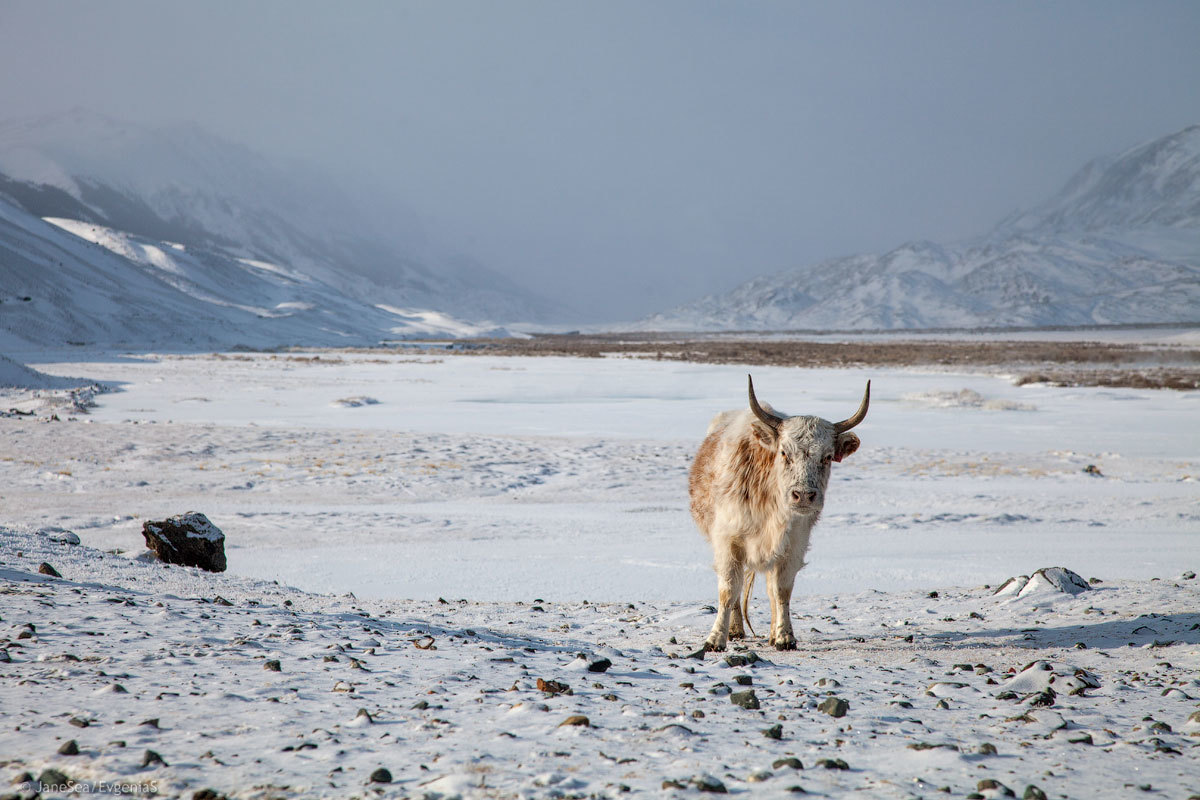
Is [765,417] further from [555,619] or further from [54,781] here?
[54,781]

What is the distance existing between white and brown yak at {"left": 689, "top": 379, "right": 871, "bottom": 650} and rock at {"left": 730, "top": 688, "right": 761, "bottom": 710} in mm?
1599

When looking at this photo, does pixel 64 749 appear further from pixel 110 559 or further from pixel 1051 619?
pixel 1051 619

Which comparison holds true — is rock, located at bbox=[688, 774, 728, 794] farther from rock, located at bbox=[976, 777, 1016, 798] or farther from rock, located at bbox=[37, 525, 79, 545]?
rock, located at bbox=[37, 525, 79, 545]

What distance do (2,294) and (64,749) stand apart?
9410 centimetres

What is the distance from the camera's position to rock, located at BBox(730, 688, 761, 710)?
15.0 ft

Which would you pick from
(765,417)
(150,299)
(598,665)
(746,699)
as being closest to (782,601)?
(765,417)

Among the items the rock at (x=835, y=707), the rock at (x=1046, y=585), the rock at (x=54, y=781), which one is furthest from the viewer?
the rock at (x=1046, y=585)

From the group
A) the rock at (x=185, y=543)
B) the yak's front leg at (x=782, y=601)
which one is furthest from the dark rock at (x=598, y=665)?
the rock at (x=185, y=543)

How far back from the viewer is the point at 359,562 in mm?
10195

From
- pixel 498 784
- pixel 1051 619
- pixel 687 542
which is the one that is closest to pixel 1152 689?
pixel 1051 619

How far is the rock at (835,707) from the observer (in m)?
4.45

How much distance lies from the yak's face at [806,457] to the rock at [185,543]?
20.2 feet

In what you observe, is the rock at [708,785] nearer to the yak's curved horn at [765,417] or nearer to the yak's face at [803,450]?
the yak's face at [803,450]

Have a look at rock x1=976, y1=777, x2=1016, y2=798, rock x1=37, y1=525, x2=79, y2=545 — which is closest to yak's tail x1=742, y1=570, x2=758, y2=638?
rock x1=976, y1=777, x2=1016, y2=798
